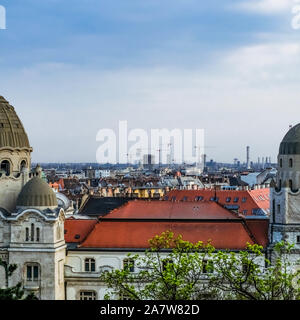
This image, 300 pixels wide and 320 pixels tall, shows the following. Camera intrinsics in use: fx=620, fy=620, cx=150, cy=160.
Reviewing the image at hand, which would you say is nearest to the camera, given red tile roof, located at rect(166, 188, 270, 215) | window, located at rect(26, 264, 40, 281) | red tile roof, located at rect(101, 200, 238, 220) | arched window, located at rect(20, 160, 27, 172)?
window, located at rect(26, 264, 40, 281)

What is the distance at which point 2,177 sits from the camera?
6012cm

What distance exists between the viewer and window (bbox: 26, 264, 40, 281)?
5744cm

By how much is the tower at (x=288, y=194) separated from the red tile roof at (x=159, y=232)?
10.1 ft

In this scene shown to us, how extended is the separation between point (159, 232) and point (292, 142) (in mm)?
15186

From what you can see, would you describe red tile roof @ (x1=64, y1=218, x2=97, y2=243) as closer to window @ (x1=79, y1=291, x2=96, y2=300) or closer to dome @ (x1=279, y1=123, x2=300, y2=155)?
window @ (x1=79, y1=291, x2=96, y2=300)

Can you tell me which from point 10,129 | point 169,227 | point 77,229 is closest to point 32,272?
point 77,229

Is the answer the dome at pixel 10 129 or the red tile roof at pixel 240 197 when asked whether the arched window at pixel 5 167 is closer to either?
the dome at pixel 10 129

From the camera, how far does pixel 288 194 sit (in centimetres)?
5700

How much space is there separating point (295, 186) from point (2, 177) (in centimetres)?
2791

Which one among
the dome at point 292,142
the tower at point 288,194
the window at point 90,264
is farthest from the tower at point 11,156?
the dome at point 292,142

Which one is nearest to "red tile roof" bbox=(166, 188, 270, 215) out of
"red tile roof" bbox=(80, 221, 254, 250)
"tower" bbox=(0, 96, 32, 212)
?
"red tile roof" bbox=(80, 221, 254, 250)

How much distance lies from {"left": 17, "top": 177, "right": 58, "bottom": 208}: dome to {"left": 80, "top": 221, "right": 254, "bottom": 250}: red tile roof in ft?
19.8

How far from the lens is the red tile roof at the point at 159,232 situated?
58531 millimetres
